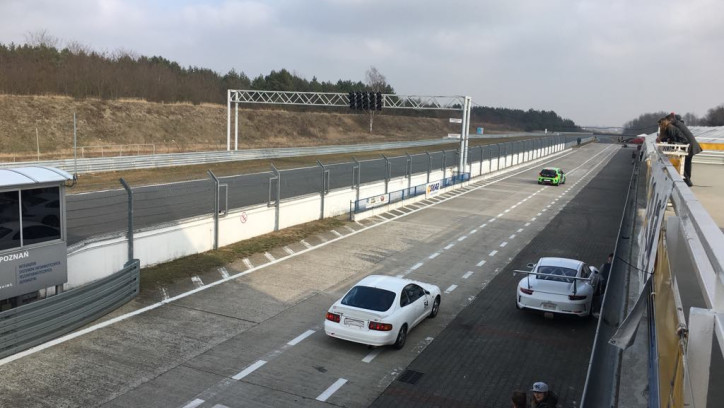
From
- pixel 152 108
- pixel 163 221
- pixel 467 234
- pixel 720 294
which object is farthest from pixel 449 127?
pixel 720 294

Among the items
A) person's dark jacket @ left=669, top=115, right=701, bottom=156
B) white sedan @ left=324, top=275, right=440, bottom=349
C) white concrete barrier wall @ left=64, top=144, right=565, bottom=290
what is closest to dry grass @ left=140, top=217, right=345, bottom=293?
white concrete barrier wall @ left=64, top=144, right=565, bottom=290

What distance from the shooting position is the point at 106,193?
16.0 m

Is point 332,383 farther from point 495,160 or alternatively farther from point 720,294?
point 495,160

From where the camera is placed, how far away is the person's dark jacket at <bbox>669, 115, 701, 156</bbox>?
16641 mm

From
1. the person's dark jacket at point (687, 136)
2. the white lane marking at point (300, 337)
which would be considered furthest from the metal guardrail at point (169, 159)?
the person's dark jacket at point (687, 136)

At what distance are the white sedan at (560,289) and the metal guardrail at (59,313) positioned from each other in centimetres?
983

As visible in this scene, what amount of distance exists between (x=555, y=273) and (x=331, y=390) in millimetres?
7249

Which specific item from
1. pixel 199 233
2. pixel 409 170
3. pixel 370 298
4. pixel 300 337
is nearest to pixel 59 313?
pixel 300 337

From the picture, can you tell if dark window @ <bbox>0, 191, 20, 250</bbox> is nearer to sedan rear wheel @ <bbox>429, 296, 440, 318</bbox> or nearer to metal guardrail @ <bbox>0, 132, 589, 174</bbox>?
sedan rear wheel @ <bbox>429, 296, 440, 318</bbox>

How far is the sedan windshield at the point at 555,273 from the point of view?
14.1 m

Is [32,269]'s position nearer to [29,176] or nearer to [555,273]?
[29,176]

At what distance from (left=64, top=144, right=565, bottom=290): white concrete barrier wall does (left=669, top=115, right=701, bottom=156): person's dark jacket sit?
14364 millimetres

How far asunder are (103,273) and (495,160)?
4375 cm

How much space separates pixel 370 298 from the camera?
481 inches
